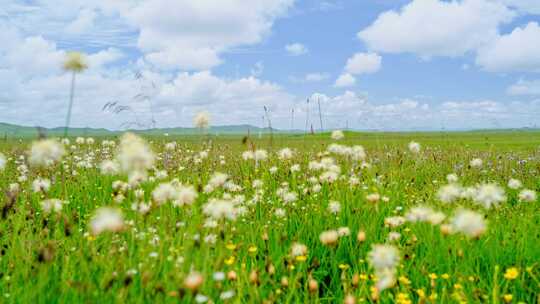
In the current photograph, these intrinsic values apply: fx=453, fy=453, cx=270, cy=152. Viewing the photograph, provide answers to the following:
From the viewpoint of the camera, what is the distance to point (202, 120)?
4.05 m

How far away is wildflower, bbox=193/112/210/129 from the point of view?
13.2 ft

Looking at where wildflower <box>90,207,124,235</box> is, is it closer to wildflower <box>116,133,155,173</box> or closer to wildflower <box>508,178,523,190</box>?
wildflower <box>116,133,155,173</box>

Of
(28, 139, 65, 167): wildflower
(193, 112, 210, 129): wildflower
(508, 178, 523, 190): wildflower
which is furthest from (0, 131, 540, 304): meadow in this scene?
(508, 178, 523, 190): wildflower

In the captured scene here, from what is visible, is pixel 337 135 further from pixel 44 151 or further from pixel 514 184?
pixel 44 151

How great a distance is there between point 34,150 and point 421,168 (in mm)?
9661

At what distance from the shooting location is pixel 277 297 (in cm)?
371

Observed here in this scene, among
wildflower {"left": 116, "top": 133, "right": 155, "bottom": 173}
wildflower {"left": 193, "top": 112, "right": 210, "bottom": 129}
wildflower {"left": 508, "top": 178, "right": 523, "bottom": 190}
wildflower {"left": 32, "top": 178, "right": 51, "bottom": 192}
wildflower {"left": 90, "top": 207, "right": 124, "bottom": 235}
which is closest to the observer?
wildflower {"left": 90, "top": 207, "right": 124, "bottom": 235}

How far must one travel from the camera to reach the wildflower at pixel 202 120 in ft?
13.2

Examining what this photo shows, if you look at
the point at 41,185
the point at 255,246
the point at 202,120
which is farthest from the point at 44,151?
the point at 255,246

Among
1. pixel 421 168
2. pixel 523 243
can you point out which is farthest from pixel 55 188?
pixel 421 168

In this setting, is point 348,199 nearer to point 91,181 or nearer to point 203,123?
point 203,123

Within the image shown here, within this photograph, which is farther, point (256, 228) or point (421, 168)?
point (421, 168)

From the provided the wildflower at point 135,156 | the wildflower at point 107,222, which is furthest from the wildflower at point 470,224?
the wildflower at point 107,222

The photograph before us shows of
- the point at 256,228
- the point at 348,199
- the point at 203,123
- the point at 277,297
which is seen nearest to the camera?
the point at 277,297
